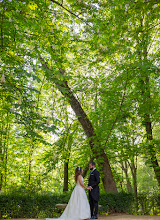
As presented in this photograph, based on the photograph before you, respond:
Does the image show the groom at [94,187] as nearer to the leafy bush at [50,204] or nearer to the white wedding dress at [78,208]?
the white wedding dress at [78,208]

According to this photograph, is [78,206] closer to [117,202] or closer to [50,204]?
[50,204]

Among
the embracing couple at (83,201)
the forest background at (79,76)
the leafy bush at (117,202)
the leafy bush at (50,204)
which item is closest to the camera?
the forest background at (79,76)

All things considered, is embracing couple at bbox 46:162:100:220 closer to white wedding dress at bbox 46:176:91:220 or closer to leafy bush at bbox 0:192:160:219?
white wedding dress at bbox 46:176:91:220

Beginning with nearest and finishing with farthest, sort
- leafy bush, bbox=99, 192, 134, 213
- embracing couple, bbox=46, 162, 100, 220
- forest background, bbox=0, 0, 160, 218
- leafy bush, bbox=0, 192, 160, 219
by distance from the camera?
forest background, bbox=0, 0, 160, 218, embracing couple, bbox=46, 162, 100, 220, leafy bush, bbox=0, 192, 160, 219, leafy bush, bbox=99, 192, 134, 213

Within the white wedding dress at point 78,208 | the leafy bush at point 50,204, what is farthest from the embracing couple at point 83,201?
the leafy bush at point 50,204

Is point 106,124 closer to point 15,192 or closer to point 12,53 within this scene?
point 15,192

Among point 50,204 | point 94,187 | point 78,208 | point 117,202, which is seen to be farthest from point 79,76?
point 78,208

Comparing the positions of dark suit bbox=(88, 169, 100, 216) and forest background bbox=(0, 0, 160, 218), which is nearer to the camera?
forest background bbox=(0, 0, 160, 218)

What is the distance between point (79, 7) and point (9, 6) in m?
2.65

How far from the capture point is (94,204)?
729 cm

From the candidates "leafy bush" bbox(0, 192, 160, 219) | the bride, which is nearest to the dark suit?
the bride

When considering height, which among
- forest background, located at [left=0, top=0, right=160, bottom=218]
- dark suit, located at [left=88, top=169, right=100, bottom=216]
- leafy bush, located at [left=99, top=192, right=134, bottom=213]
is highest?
forest background, located at [left=0, top=0, right=160, bottom=218]

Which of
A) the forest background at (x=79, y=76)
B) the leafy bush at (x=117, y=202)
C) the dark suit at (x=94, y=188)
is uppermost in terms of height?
the forest background at (x=79, y=76)

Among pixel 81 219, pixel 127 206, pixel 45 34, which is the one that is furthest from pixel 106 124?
pixel 45 34
